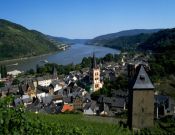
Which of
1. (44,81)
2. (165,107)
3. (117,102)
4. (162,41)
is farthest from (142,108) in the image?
(162,41)

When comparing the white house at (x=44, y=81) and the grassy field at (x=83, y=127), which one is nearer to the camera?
the grassy field at (x=83, y=127)

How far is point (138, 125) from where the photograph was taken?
59.3 feet

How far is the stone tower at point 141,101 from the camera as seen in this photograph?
18.0 m

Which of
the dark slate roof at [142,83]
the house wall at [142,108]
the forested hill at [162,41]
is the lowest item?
the house wall at [142,108]

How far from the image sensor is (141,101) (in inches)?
707

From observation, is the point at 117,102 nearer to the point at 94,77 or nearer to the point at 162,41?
the point at 94,77

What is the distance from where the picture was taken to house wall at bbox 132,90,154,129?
18.0m

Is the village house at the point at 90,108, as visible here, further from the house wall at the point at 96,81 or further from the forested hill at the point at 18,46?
the forested hill at the point at 18,46

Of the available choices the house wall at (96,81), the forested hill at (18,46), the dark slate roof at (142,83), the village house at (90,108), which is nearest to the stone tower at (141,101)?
the dark slate roof at (142,83)

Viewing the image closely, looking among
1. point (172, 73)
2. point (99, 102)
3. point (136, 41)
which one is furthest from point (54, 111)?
point (136, 41)

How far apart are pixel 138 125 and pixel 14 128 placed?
12.8m

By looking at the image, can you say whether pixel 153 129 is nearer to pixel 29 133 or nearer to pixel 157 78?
pixel 29 133

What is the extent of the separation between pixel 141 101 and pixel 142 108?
456mm

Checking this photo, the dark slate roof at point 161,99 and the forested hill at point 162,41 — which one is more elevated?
the forested hill at point 162,41
